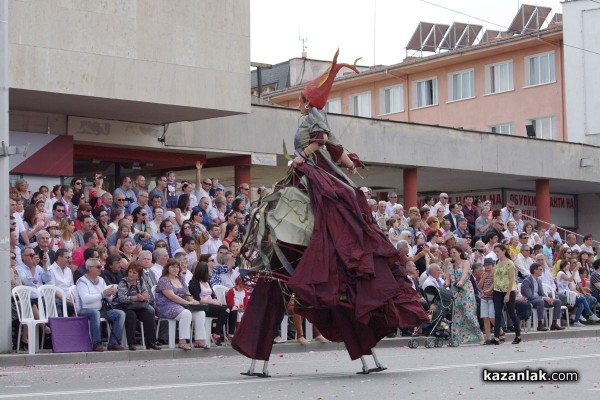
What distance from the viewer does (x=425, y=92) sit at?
62.1 m

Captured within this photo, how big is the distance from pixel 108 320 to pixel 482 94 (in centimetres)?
4288

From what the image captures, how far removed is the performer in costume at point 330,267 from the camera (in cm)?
1191

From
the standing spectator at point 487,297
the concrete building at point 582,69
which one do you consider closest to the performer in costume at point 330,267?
the standing spectator at point 487,297

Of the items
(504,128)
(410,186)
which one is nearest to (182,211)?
(410,186)

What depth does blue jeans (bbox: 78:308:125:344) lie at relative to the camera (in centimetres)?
1841

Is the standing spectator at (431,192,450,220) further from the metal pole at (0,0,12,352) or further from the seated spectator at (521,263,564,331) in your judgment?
the metal pole at (0,0,12,352)

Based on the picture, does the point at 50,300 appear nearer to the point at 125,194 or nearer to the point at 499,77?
the point at 125,194

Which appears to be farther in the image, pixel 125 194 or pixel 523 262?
pixel 523 262

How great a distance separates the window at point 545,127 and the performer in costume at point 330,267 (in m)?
45.1

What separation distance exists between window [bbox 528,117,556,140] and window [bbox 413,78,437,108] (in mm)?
5911

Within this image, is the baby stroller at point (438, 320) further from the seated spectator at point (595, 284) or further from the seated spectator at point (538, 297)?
the seated spectator at point (595, 284)

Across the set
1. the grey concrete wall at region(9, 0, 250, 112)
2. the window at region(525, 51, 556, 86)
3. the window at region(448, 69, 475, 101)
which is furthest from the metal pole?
the window at region(448, 69, 475, 101)

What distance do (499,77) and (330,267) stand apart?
158ft

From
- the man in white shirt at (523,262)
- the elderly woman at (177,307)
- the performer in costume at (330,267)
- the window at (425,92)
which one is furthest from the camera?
the window at (425,92)
